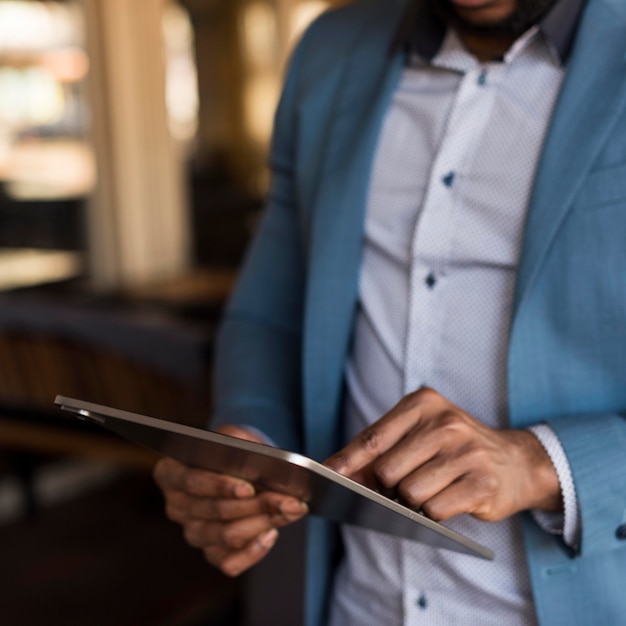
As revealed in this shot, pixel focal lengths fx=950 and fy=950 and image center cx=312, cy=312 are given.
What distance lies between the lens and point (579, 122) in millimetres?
951

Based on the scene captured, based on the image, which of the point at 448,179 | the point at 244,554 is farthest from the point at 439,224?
the point at 244,554

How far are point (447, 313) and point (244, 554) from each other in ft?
1.13

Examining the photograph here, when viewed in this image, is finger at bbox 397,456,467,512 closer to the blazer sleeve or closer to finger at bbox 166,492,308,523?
finger at bbox 166,492,308,523

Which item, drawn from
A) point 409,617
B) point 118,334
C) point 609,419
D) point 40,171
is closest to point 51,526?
point 118,334

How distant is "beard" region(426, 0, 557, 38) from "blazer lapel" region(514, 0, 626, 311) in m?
Result: 0.05

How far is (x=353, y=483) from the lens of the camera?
0.70 meters

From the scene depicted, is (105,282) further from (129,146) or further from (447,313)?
(447,313)

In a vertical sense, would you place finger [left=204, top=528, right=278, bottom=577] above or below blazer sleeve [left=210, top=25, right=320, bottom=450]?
below

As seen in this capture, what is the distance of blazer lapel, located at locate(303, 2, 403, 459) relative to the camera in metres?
1.13

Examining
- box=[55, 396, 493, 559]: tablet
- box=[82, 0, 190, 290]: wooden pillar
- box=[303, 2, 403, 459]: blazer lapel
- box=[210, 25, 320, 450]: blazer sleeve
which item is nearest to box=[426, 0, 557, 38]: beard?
box=[303, 2, 403, 459]: blazer lapel

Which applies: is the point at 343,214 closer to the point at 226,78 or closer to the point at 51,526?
the point at 51,526

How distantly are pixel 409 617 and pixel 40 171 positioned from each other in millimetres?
3941

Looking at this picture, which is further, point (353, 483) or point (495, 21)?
point (495, 21)

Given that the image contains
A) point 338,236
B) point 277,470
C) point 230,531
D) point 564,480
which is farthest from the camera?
point 338,236
